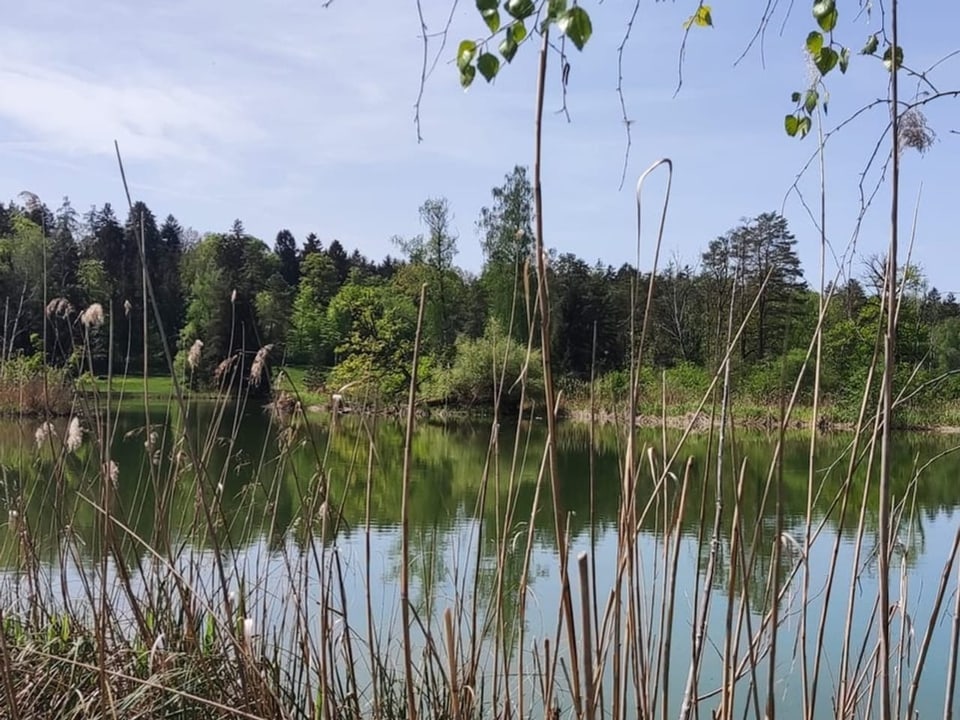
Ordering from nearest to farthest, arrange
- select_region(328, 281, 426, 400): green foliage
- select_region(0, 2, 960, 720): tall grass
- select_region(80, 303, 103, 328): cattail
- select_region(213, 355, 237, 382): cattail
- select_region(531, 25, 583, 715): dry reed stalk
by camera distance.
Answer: select_region(531, 25, 583, 715): dry reed stalk → select_region(0, 2, 960, 720): tall grass → select_region(80, 303, 103, 328): cattail → select_region(213, 355, 237, 382): cattail → select_region(328, 281, 426, 400): green foliage

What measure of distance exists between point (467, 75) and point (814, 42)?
612 mm

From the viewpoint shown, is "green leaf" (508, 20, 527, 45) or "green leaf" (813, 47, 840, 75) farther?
"green leaf" (813, 47, 840, 75)

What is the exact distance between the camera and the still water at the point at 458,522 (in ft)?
6.76

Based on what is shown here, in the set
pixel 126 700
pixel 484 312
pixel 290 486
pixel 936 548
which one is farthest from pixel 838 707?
pixel 484 312

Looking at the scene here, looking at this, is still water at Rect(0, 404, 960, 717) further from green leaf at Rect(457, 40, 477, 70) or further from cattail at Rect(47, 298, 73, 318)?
green leaf at Rect(457, 40, 477, 70)

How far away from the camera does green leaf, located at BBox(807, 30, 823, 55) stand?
1.42m

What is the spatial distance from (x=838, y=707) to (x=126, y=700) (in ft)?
4.26

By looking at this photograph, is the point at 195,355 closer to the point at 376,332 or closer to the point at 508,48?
the point at 508,48

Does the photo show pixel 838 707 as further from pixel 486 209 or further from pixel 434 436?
pixel 486 209

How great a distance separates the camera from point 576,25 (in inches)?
38.6

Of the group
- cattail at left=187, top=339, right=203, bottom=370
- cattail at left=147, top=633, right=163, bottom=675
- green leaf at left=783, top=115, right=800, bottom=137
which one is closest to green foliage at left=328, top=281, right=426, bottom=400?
cattail at left=187, top=339, right=203, bottom=370

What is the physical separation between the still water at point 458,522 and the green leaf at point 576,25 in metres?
0.49

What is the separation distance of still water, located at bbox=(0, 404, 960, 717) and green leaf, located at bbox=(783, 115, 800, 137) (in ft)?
1.88

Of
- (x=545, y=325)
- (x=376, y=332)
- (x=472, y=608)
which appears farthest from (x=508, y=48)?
(x=376, y=332)
